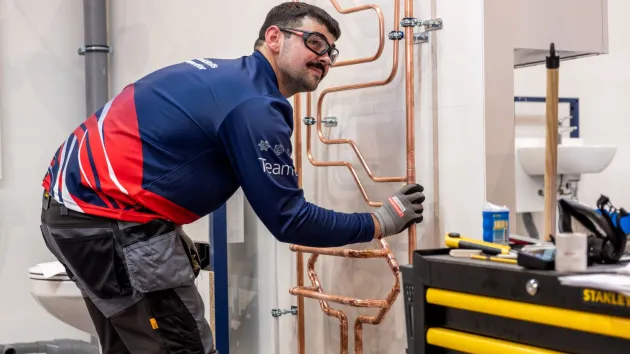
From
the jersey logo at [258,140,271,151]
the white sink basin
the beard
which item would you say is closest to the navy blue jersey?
the jersey logo at [258,140,271,151]

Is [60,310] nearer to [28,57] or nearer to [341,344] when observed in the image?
[341,344]

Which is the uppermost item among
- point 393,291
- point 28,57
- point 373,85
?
point 28,57

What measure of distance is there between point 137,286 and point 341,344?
1.11m

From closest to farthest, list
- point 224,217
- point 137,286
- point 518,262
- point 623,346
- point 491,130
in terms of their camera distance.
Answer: point 623,346, point 518,262, point 137,286, point 491,130, point 224,217

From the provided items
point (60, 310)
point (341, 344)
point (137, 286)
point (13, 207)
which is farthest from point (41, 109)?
point (137, 286)

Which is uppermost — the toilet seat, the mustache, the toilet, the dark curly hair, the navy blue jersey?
the dark curly hair

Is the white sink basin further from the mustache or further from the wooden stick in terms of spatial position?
the wooden stick

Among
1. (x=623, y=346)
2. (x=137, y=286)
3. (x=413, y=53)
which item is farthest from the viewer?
(x=413, y=53)

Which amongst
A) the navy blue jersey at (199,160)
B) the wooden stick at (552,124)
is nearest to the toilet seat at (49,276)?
the navy blue jersey at (199,160)

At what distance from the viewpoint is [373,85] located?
9.05 feet

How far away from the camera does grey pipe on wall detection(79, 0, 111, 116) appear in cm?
450

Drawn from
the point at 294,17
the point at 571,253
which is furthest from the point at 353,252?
the point at 571,253

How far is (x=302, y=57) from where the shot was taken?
7.54 ft

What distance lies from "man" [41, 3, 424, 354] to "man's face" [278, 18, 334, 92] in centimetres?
14
